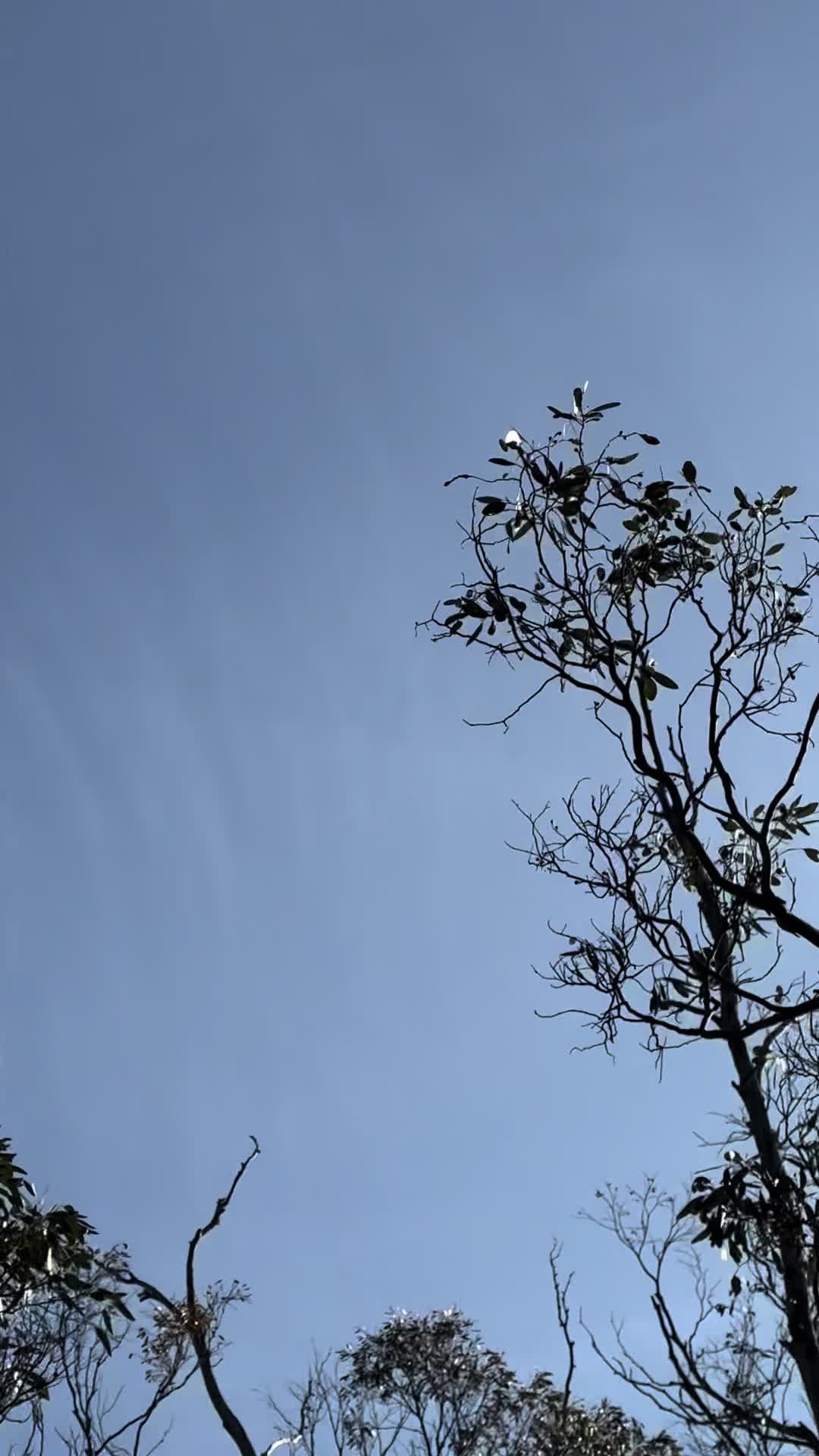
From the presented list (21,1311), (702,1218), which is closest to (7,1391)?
(21,1311)

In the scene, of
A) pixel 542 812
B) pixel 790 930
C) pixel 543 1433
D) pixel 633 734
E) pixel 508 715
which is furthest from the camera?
pixel 543 1433

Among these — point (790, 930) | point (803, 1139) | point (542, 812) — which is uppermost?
point (542, 812)

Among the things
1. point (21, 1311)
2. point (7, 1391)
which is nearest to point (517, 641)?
point (7, 1391)

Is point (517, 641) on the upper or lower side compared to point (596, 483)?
lower

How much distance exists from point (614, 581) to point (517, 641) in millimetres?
468

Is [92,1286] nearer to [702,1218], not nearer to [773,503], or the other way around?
[702,1218]

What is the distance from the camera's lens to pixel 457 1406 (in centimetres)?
1625

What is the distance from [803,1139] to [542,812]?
8.00ft

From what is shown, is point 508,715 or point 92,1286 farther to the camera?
point 92,1286

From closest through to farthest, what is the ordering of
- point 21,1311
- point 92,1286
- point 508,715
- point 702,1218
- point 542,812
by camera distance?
point 508,715
point 542,812
point 702,1218
point 92,1286
point 21,1311

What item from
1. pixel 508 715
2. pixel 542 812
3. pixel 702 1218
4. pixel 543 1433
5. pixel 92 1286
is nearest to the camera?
pixel 508 715

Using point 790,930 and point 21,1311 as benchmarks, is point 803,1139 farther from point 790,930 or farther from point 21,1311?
point 21,1311

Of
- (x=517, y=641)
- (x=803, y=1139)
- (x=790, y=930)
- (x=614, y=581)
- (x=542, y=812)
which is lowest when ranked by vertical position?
(x=790, y=930)

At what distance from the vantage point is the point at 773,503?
15.9ft
